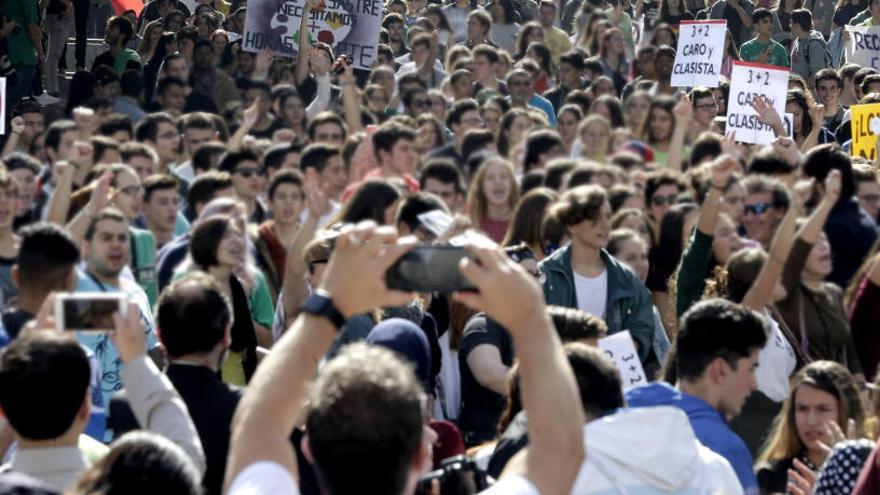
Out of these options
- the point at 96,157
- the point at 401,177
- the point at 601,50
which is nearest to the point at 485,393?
the point at 401,177

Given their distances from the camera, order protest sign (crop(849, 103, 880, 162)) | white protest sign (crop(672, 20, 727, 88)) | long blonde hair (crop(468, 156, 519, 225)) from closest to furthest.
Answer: long blonde hair (crop(468, 156, 519, 225))
protest sign (crop(849, 103, 880, 162))
white protest sign (crop(672, 20, 727, 88))

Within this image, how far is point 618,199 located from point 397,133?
209 centimetres

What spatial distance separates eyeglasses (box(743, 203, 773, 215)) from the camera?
8.97 meters

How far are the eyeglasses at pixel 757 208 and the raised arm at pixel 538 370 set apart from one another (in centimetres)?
600

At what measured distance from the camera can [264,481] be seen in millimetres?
2980

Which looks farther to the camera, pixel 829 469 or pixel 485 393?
pixel 485 393

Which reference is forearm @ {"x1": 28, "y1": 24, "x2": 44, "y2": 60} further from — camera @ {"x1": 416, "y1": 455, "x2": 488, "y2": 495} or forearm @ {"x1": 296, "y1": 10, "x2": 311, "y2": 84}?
camera @ {"x1": 416, "y1": 455, "x2": 488, "y2": 495}

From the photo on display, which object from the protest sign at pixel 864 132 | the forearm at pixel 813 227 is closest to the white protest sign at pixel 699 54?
the protest sign at pixel 864 132

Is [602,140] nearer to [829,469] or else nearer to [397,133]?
[397,133]

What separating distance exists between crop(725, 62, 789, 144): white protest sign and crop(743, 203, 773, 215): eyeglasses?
171 inches

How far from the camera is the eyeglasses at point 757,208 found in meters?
8.97

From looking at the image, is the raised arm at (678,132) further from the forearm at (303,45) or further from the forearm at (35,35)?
the forearm at (35,35)

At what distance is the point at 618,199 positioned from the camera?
9.46m

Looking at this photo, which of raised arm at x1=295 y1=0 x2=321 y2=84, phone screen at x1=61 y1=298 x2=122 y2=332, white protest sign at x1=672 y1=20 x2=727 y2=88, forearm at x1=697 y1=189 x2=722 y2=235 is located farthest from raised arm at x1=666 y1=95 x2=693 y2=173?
phone screen at x1=61 y1=298 x2=122 y2=332
